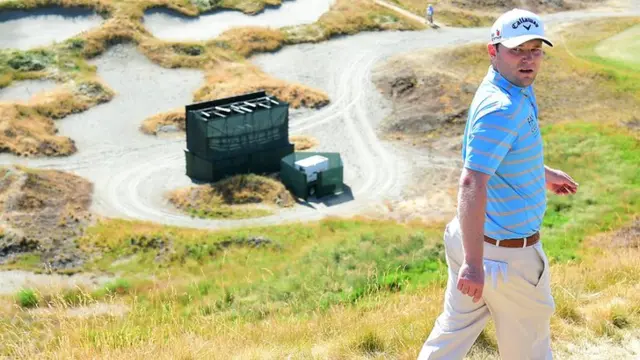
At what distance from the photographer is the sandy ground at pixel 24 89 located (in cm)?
4262

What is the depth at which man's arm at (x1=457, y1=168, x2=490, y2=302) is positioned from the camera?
16.9ft

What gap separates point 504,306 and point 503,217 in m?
0.70

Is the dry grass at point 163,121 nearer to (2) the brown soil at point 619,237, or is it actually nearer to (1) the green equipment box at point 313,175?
(1) the green equipment box at point 313,175

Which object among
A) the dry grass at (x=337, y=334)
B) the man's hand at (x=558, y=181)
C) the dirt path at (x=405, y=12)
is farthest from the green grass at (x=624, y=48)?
the man's hand at (x=558, y=181)

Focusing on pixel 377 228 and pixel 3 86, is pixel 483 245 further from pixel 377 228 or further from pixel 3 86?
pixel 3 86

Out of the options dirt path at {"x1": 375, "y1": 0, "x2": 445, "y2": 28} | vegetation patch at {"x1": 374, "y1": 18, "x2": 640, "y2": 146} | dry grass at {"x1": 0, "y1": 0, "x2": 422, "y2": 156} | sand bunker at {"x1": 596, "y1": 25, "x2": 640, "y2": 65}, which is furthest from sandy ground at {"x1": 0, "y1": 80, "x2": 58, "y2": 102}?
sand bunker at {"x1": 596, "y1": 25, "x2": 640, "y2": 65}

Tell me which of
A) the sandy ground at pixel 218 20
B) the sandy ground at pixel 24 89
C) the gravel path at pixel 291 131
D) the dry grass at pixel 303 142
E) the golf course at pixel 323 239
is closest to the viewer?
the golf course at pixel 323 239

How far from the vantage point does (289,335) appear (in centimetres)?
739

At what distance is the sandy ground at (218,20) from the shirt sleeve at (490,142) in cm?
4965

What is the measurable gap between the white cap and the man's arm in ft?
3.28

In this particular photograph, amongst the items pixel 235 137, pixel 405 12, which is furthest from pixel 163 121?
pixel 405 12

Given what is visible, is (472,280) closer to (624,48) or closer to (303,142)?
(303,142)

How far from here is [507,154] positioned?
538 cm

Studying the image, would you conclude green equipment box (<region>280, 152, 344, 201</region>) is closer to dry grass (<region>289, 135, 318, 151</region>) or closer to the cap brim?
dry grass (<region>289, 135, 318, 151</region>)
